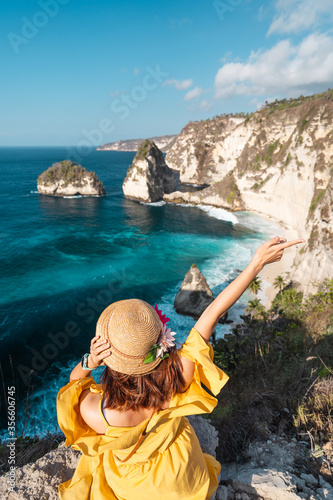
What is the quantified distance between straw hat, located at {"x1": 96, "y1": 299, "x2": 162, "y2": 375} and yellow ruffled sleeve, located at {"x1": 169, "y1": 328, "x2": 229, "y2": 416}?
14.4 inches

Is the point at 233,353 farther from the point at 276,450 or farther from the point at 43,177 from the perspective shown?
the point at 43,177

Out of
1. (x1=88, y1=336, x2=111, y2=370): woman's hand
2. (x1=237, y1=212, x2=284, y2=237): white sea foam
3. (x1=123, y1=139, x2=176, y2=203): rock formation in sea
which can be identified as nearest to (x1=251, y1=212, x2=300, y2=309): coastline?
(x1=237, y1=212, x2=284, y2=237): white sea foam

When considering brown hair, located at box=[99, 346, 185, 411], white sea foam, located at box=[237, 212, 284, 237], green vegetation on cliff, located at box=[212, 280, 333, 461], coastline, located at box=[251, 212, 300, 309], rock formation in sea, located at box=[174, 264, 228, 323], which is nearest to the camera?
brown hair, located at box=[99, 346, 185, 411]

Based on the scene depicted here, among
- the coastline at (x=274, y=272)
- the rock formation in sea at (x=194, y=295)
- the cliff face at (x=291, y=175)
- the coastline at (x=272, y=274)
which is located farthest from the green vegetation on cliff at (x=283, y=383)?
the coastline at (x=274, y=272)

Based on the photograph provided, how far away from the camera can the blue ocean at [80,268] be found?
51.1 feet

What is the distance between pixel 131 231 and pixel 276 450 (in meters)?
37.0

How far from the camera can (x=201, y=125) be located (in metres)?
78.5

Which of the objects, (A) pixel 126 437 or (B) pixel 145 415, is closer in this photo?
(A) pixel 126 437

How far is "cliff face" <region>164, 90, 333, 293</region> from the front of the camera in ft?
56.4

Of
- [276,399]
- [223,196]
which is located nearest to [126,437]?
[276,399]

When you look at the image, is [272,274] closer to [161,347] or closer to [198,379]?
[198,379]

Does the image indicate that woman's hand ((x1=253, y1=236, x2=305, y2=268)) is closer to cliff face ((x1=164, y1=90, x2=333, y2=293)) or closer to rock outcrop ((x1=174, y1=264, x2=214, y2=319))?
cliff face ((x1=164, y1=90, x2=333, y2=293))

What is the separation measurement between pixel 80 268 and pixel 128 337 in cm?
2730

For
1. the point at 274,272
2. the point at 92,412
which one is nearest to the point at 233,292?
the point at 92,412
